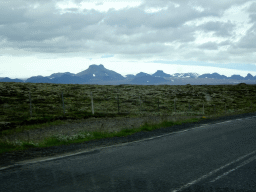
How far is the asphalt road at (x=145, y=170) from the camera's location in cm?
516

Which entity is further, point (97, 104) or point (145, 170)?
point (97, 104)

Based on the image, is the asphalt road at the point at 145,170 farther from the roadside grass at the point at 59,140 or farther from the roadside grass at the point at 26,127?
the roadside grass at the point at 26,127

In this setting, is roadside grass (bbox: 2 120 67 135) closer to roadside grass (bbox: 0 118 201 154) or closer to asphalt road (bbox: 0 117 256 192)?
roadside grass (bbox: 0 118 201 154)

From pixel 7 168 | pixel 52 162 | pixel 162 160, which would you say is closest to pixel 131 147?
pixel 162 160

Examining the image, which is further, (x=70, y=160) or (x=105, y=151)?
(x=105, y=151)

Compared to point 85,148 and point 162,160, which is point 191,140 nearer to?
point 162,160

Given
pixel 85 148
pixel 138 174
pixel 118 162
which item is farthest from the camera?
pixel 85 148

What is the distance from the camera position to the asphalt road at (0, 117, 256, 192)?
516cm

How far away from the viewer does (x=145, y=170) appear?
628cm

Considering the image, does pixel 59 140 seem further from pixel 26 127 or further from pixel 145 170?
pixel 26 127

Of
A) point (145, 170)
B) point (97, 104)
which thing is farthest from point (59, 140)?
point (97, 104)

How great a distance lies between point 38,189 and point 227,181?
3.75 m

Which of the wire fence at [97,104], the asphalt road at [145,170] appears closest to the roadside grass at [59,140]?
the asphalt road at [145,170]

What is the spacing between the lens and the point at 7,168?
658 cm
